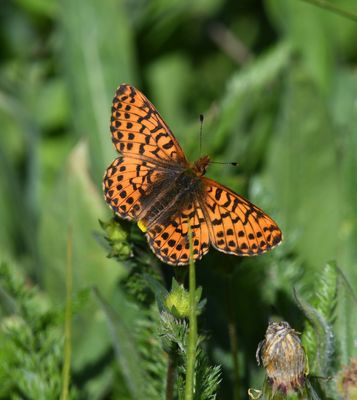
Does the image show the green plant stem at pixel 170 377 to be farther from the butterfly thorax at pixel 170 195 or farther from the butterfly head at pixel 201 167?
the butterfly head at pixel 201 167

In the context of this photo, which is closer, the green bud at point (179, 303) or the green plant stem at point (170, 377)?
the green bud at point (179, 303)

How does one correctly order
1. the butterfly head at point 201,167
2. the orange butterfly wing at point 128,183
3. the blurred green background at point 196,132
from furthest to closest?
the blurred green background at point 196,132
the butterfly head at point 201,167
the orange butterfly wing at point 128,183

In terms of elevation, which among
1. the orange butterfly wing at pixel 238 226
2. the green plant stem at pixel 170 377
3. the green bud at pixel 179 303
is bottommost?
the green plant stem at pixel 170 377

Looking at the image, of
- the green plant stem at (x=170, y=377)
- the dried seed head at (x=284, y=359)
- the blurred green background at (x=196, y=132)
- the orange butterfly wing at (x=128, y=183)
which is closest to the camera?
the dried seed head at (x=284, y=359)

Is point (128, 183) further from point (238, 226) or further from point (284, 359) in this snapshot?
point (284, 359)

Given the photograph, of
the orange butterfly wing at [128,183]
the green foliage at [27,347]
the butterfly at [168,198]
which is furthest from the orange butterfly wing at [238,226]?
the green foliage at [27,347]

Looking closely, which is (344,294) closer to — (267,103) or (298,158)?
(298,158)
